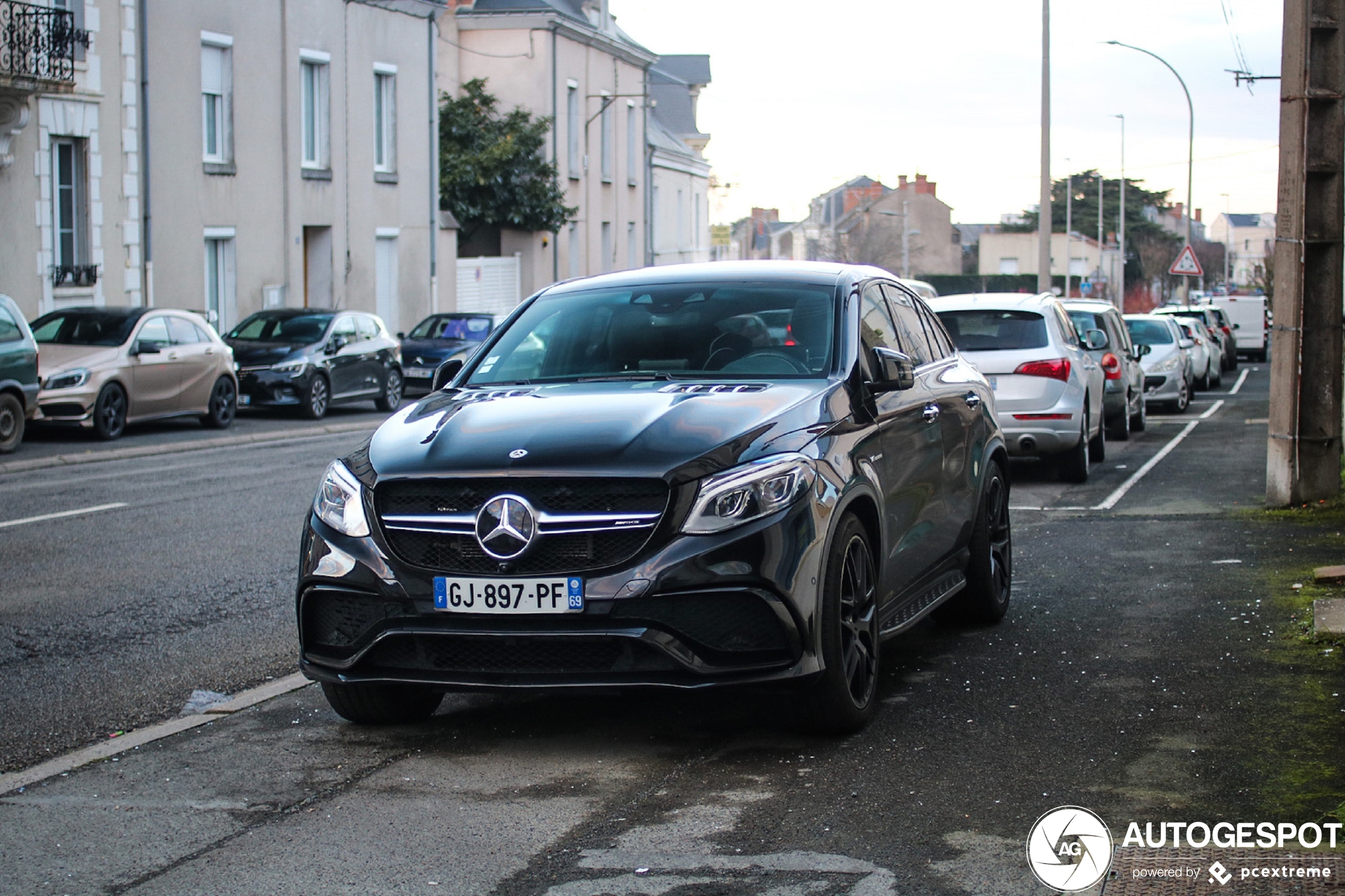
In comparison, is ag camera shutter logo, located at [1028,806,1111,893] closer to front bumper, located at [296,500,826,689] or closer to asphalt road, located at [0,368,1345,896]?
asphalt road, located at [0,368,1345,896]

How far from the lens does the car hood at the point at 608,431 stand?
17.9 ft

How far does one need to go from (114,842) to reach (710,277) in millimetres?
3455

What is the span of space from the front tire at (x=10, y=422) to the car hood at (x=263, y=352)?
6700mm

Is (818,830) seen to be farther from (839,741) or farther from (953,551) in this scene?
(953,551)

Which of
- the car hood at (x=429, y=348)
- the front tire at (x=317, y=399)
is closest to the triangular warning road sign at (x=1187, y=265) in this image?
the car hood at (x=429, y=348)

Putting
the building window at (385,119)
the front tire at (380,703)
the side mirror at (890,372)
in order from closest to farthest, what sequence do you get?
the front tire at (380,703), the side mirror at (890,372), the building window at (385,119)

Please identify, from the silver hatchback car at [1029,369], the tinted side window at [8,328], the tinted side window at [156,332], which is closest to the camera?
the silver hatchback car at [1029,369]

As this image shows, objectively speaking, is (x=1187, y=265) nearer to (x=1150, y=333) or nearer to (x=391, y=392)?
(x=1150, y=333)

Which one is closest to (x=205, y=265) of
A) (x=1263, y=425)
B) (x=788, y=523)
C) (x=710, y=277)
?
(x=1263, y=425)

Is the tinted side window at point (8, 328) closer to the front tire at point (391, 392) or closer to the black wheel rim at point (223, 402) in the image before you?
the black wheel rim at point (223, 402)

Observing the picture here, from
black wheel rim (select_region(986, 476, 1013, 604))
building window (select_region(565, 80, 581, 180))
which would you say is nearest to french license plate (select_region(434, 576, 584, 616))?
black wheel rim (select_region(986, 476, 1013, 604))

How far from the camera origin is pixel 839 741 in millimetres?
5805

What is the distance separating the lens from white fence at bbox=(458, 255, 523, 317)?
140 ft

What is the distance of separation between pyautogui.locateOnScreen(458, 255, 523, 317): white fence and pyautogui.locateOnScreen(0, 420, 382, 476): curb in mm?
18550
